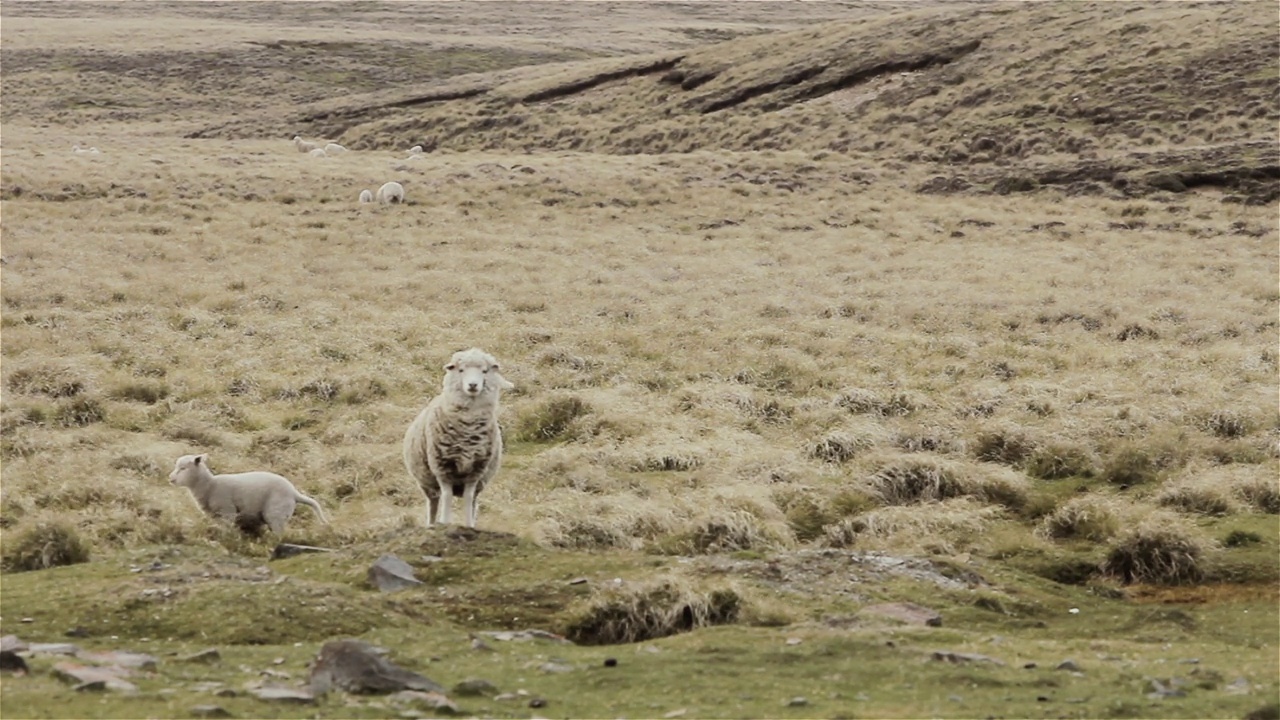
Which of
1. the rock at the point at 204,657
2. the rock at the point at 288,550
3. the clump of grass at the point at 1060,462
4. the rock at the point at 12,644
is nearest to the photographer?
the rock at the point at 12,644

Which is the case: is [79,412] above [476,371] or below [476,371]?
below

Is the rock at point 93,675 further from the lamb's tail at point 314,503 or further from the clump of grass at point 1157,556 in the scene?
the clump of grass at point 1157,556

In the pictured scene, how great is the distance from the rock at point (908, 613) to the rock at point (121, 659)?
5.38 meters

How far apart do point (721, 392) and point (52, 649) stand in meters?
13.3

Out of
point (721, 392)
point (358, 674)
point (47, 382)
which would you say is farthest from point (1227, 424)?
point (47, 382)

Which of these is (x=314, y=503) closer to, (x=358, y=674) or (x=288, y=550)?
(x=288, y=550)

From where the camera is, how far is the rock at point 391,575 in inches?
399

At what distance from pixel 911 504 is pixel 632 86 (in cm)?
5518

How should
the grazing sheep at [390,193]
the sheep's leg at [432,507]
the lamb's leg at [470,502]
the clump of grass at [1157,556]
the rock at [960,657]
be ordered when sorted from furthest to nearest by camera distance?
the grazing sheep at [390,193]
the sheep's leg at [432,507]
the lamb's leg at [470,502]
the clump of grass at [1157,556]
the rock at [960,657]

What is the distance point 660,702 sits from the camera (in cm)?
724

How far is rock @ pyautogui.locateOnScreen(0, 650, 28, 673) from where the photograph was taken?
7.06 m

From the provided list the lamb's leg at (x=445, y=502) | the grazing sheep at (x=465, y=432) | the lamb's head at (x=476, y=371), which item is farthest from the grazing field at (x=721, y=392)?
the lamb's head at (x=476, y=371)

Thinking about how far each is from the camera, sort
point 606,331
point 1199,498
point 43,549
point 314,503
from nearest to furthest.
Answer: point 43,549 < point 314,503 < point 1199,498 < point 606,331

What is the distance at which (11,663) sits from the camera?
7.09m
